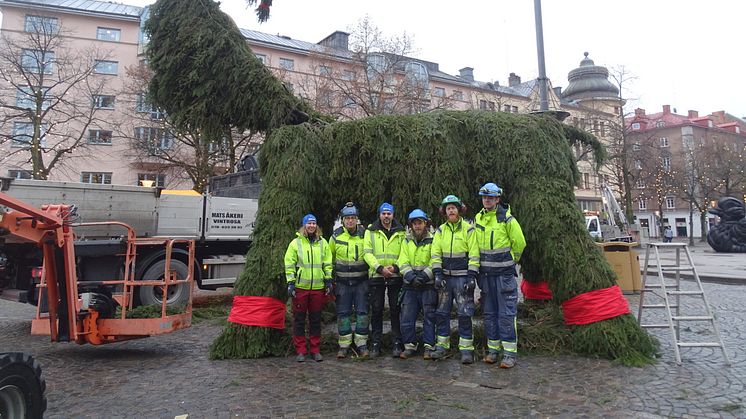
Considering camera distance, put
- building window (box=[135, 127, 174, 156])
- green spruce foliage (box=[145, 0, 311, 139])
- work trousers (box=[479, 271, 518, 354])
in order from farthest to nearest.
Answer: building window (box=[135, 127, 174, 156])
green spruce foliage (box=[145, 0, 311, 139])
work trousers (box=[479, 271, 518, 354])

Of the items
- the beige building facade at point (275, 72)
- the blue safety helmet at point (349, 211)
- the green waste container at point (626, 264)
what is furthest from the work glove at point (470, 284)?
the beige building facade at point (275, 72)

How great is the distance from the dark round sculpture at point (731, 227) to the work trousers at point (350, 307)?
25.7 metres

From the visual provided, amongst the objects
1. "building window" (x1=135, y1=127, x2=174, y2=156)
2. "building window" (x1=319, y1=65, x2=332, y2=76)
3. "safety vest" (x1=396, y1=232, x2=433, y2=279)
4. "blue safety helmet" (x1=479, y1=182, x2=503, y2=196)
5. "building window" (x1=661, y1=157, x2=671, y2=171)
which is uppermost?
"building window" (x1=319, y1=65, x2=332, y2=76)

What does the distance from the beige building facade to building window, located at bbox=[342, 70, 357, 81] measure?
0.23 feet

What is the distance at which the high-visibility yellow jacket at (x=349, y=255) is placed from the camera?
5.52 metres

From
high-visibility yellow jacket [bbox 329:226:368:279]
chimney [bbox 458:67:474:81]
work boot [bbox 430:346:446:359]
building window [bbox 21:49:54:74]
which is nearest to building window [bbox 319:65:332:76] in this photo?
building window [bbox 21:49:54:74]

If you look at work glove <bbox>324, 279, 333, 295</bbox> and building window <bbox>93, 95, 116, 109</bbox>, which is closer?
work glove <bbox>324, 279, 333, 295</bbox>

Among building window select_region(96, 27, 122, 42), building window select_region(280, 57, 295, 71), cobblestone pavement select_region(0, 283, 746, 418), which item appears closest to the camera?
cobblestone pavement select_region(0, 283, 746, 418)

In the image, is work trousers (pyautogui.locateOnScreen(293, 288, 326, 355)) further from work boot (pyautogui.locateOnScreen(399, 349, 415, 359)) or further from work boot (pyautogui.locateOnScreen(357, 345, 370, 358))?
work boot (pyautogui.locateOnScreen(399, 349, 415, 359))

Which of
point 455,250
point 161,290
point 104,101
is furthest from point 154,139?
point 455,250

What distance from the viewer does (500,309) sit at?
5055mm

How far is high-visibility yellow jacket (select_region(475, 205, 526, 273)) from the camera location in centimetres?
502

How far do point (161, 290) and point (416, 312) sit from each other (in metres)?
5.84

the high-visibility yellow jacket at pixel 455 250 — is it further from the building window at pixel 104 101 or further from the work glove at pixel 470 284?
the building window at pixel 104 101
